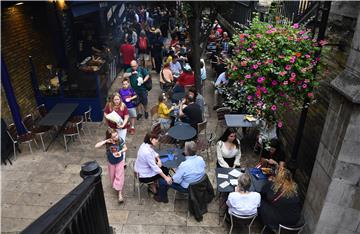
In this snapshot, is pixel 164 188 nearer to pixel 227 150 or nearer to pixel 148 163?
Result: pixel 148 163

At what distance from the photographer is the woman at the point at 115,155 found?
18.5ft

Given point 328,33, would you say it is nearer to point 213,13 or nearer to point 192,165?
point 192,165

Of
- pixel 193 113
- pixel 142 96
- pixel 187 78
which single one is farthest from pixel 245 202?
pixel 187 78

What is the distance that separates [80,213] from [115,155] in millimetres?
3325

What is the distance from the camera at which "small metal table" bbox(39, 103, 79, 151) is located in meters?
7.53

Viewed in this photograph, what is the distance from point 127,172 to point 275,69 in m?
4.25

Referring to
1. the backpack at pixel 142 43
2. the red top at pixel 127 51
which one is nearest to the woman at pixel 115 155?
the red top at pixel 127 51

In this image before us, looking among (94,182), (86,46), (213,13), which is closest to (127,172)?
(94,182)

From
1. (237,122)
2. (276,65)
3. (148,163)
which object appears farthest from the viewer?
(237,122)

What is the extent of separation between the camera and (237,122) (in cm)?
767

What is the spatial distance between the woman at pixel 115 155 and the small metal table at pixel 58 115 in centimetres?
240

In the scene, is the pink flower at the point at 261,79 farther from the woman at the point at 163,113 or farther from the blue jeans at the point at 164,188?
the woman at the point at 163,113

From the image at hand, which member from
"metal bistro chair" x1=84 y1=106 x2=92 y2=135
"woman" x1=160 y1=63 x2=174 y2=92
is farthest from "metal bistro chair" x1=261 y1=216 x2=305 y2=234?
"woman" x1=160 y1=63 x2=174 y2=92

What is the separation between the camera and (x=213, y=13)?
839cm
